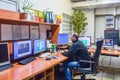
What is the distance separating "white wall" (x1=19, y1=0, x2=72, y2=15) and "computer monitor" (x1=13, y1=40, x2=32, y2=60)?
47.0 inches

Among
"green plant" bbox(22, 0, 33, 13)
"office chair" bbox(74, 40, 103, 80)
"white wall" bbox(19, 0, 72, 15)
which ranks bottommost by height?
"office chair" bbox(74, 40, 103, 80)

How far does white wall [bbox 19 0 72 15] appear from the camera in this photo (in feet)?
12.2

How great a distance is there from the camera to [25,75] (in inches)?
73.7

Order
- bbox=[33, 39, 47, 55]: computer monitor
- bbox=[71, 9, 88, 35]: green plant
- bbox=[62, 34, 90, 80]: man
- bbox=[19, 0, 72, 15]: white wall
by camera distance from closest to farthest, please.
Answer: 1. bbox=[33, 39, 47, 55]: computer monitor
2. bbox=[62, 34, 90, 80]: man
3. bbox=[19, 0, 72, 15]: white wall
4. bbox=[71, 9, 88, 35]: green plant

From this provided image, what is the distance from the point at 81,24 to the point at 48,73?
405 centimetres

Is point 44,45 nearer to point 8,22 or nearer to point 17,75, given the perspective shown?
point 8,22

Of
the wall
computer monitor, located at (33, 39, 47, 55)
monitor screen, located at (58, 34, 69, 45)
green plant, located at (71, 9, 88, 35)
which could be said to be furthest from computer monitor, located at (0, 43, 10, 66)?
the wall

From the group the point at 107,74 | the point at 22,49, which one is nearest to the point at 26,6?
the point at 22,49

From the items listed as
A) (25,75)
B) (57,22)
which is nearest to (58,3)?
(57,22)

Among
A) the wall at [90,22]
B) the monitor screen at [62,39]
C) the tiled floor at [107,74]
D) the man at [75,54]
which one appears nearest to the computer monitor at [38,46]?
the man at [75,54]

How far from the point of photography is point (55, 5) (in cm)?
471

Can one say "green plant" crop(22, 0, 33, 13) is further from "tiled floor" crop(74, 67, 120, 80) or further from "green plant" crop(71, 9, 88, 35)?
"green plant" crop(71, 9, 88, 35)

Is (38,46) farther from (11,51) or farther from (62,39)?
(62,39)

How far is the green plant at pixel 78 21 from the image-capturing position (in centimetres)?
622
